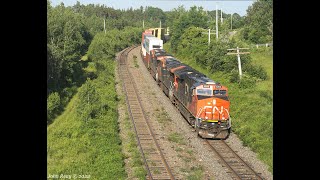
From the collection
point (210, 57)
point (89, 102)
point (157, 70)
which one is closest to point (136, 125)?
point (89, 102)

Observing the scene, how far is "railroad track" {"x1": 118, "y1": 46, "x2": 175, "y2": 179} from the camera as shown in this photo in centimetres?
1798

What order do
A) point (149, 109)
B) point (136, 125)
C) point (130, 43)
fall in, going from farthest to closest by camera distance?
point (130, 43) < point (149, 109) < point (136, 125)

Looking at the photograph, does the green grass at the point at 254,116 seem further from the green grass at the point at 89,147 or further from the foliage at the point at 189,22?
the foliage at the point at 189,22

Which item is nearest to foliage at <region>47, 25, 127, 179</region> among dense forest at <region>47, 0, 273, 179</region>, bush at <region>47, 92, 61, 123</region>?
dense forest at <region>47, 0, 273, 179</region>

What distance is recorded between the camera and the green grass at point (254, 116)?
2198 centimetres

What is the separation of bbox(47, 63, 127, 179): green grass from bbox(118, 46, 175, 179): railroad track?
136 cm

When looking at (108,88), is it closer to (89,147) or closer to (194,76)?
(194,76)

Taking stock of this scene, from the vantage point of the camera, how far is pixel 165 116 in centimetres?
2873

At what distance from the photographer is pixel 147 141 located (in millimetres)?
22734

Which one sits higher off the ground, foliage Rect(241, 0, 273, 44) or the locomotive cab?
foliage Rect(241, 0, 273, 44)

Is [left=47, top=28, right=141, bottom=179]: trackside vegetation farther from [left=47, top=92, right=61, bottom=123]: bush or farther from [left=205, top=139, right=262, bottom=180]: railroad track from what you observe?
[left=205, top=139, right=262, bottom=180]: railroad track

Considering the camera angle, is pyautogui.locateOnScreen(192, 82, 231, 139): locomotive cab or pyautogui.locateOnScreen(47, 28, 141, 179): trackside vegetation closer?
pyautogui.locateOnScreen(47, 28, 141, 179): trackside vegetation
